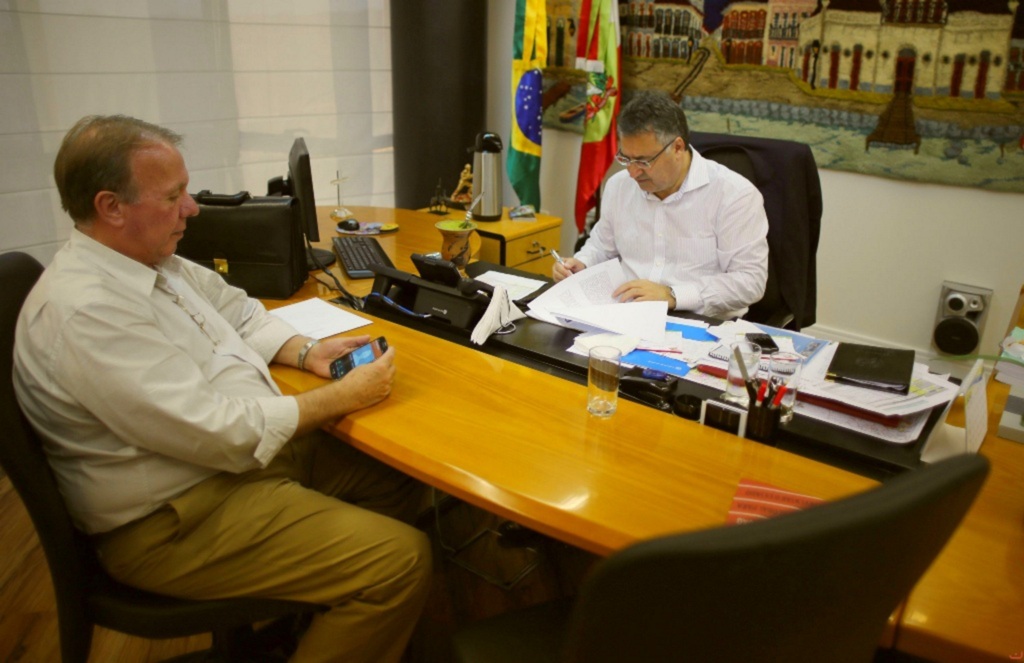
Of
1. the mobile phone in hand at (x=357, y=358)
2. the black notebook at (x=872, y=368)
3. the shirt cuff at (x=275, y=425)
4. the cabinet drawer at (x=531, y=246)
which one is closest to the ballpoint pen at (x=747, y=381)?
the black notebook at (x=872, y=368)

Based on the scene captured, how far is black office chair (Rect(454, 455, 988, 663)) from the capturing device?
1.86 ft

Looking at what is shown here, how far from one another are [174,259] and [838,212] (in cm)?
276

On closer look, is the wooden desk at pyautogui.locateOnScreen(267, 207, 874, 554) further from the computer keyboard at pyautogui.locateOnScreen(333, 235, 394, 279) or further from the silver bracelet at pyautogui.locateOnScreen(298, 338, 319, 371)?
the computer keyboard at pyautogui.locateOnScreen(333, 235, 394, 279)

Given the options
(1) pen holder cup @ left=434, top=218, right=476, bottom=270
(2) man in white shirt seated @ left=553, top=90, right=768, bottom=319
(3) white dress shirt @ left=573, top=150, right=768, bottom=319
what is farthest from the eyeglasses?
(1) pen holder cup @ left=434, top=218, right=476, bottom=270

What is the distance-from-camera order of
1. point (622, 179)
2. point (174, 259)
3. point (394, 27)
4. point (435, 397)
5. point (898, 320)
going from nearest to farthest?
1. point (435, 397)
2. point (174, 259)
3. point (622, 179)
4. point (898, 320)
5. point (394, 27)

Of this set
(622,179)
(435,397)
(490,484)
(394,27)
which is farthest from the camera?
(394,27)

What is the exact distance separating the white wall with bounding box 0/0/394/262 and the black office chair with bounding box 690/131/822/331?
215 centimetres

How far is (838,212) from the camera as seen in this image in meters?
3.22

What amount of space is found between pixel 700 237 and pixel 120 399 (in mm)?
1717

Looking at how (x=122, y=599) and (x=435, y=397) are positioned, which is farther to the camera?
(x=435, y=397)

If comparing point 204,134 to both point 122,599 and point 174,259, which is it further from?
point 122,599

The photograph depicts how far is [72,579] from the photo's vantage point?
1237mm

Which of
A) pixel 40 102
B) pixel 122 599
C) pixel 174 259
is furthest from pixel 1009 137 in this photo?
pixel 40 102

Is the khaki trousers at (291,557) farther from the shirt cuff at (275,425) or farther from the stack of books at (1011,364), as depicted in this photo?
the stack of books at (1011,364)
